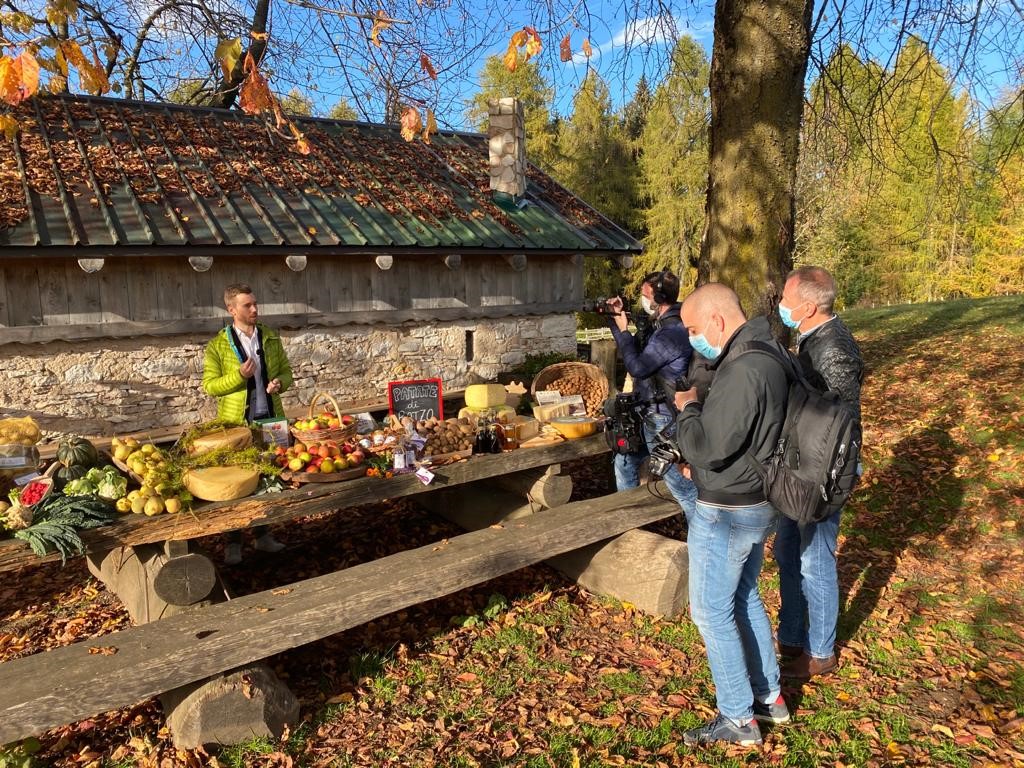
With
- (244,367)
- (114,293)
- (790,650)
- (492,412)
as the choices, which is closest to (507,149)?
(114,293)

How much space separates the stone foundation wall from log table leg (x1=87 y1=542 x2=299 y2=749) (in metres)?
3.09

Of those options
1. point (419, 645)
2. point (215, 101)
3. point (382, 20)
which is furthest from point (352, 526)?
point (215, 101)

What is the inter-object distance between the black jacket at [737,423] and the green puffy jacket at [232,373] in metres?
3.30

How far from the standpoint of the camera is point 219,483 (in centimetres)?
360

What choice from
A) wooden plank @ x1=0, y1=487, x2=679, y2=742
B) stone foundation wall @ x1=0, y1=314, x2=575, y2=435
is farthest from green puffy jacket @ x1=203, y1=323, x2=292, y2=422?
wooden plank @ x1=0, y1=487, x2=679, y2=742

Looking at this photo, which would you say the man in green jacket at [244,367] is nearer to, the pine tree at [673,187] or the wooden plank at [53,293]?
the wooden plank at [53,293]

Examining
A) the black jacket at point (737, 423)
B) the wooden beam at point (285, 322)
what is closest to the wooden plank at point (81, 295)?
the wooden beam at point (285, 322)

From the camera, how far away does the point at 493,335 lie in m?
10.9

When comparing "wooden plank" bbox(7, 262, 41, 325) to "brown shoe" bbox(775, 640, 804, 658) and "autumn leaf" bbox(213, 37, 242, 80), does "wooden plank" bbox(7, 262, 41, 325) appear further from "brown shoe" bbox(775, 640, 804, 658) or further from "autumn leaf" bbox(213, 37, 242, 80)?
"brown shoe" bbox(775, 640, 804, 658)

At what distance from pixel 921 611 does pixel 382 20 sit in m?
5.31

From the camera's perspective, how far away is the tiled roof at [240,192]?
298 inches

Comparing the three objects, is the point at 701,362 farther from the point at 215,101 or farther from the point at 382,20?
the point at 215,101

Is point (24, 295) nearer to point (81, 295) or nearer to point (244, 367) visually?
point (81, 295)

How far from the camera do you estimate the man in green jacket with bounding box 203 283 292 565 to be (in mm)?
4805
